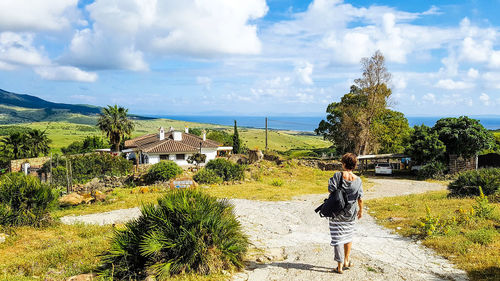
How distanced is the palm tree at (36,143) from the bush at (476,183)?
59.2m

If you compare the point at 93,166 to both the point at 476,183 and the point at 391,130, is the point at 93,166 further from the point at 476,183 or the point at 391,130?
the point at 391,130

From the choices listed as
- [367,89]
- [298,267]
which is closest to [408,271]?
[298,267]

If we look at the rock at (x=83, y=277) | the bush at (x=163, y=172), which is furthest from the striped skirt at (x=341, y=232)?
the bush at (x=163, y=172)

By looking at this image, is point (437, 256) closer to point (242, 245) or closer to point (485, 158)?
point (242, 245)

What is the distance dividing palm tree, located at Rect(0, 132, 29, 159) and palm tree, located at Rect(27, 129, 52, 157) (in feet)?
3.07

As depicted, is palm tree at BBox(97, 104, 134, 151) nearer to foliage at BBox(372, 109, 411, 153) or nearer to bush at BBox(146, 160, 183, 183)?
bush at BBox(146, 160, 183, 183)

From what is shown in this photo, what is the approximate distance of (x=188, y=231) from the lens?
598cm

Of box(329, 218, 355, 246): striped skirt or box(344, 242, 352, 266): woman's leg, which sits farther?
box(344, 242, 352, 266): woman's leg

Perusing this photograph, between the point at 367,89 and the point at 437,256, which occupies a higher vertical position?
the point at 367,89

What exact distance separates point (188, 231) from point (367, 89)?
34.3 m

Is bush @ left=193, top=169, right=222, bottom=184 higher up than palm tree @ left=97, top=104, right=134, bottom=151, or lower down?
lower down

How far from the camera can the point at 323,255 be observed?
6.79 m

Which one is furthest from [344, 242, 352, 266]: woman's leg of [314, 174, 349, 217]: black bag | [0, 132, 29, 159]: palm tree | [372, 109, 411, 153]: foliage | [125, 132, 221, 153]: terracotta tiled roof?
[0, 132, 29, 159]: palm tree

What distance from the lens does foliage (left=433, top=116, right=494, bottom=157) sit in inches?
1048
